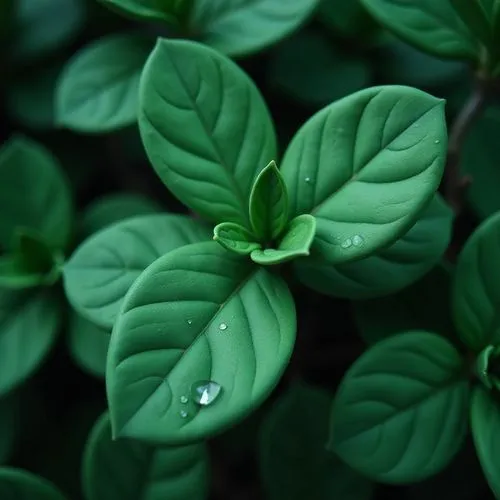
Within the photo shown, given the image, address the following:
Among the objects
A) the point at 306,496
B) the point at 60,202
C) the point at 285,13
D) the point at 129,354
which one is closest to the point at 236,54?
the point at 285,13

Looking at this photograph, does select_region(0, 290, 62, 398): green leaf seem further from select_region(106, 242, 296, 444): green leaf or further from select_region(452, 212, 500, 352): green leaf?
select_region(452, 212, 500, 352): green leaf

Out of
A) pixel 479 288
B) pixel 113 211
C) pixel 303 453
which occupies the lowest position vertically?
pixel 303 453

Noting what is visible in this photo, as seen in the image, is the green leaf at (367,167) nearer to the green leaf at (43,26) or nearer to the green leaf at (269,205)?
the green leaf at (269,205)

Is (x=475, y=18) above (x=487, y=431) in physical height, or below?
above

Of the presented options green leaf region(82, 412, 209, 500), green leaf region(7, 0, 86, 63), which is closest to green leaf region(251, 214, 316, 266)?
green leaf region(82, 412, 209, 500)

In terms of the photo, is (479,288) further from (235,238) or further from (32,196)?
(32,196)

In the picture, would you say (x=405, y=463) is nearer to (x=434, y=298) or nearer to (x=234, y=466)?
(x=434, y=298)

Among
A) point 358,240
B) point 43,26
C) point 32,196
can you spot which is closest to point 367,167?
point 358,240
